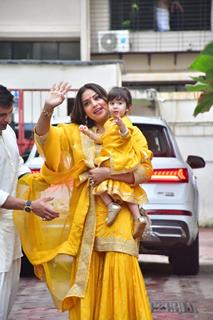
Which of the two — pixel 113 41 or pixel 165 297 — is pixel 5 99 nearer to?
pixel 165 297

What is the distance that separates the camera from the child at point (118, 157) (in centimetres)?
512

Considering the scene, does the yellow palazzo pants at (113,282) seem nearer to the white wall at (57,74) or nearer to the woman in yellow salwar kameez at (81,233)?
the woman in yellow salwar kameez at (81,233)

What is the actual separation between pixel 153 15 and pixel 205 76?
12312 millimetres

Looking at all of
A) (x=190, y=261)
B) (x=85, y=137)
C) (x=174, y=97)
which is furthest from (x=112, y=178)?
(x=174, y=97)

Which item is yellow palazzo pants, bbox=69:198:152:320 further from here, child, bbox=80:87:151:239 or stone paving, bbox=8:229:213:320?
stone paving, bbox=8:229:213:320

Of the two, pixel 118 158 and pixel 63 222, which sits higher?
pixel 118 158

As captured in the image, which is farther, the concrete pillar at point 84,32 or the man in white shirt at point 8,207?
the concrete pillar at point 84,32

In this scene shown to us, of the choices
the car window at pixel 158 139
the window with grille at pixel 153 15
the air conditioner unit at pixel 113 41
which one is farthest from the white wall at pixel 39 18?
the car window at pixel 158 139

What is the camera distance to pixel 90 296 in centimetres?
512

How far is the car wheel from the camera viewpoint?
9.18 m

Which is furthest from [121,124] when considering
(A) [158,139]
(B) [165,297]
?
(A) [158,139]

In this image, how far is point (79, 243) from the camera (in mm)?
5180

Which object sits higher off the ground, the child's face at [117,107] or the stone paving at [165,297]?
the child's face at [117,107]

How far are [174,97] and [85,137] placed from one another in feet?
40.7
